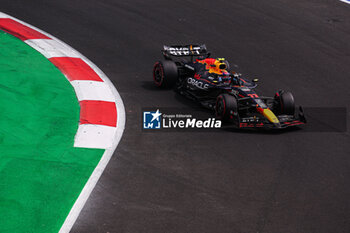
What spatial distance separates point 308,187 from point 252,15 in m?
9.79

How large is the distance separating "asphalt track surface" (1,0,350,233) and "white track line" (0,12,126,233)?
4.2 inches

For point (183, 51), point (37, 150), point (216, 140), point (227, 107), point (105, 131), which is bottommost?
point (37, 150)

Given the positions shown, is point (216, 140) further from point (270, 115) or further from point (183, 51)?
point (183, 51)

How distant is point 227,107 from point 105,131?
7.20ft

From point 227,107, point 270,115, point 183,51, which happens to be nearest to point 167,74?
point 183,51

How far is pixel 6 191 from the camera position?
7.08m

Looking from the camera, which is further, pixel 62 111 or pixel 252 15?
pixel 252 15

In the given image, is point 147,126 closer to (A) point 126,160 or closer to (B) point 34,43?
(A) point 126,160

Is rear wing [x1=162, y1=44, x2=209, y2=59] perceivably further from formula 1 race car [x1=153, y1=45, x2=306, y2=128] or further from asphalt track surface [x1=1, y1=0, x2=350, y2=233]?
asphalt track surface [x1=1, y1=0, x2=350, y2=233]

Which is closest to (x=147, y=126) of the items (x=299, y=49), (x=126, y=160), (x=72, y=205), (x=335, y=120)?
(x=126, y=160)

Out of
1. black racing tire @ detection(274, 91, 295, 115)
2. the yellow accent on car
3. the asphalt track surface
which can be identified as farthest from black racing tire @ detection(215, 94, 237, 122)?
black racing tire @ detection(274, 91, 295, 115)

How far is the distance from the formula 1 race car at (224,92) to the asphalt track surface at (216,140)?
272 millimetres

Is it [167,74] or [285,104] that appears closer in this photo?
[285,104]

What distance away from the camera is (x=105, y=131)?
9.06 m
